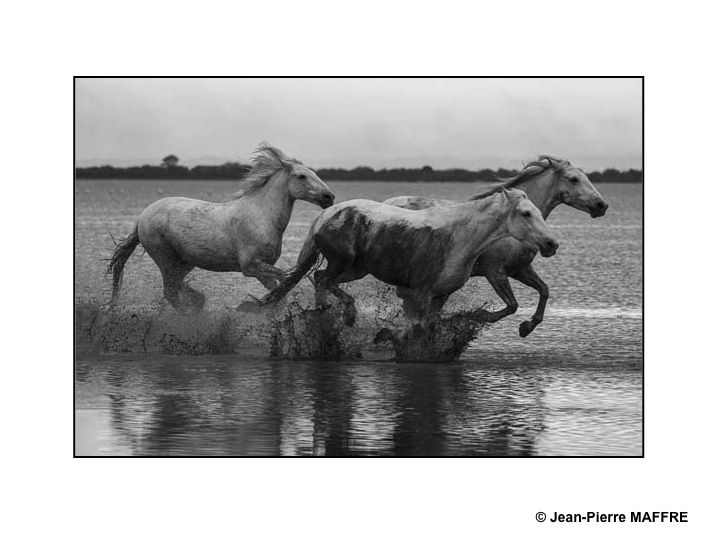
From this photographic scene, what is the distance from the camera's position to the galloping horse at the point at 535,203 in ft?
55.3

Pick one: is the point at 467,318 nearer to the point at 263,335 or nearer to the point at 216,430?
the point at 263,335

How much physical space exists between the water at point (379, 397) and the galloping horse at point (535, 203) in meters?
0.70

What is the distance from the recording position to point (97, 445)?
13.0 metres

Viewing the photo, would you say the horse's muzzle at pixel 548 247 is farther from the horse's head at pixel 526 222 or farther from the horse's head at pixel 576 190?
the horse's head at pixel 576 190

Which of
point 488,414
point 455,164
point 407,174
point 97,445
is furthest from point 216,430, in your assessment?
point 455,164

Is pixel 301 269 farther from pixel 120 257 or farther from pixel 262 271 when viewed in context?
pixel 120 257

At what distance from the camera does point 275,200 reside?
17.5m

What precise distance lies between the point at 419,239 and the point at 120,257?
3.77m

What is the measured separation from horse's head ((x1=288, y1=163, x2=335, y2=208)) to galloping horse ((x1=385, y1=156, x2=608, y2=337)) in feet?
2.84

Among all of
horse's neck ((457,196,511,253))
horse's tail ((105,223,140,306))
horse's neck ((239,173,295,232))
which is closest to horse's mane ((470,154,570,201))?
horse's neck ((457,196,511,253))

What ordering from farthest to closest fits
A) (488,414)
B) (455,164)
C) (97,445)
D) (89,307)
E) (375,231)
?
1. (455,164)
2. (89,307)
3. (375,231)
4. (488,414)
5. (97,445)

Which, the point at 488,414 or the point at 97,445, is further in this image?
the point at 488,414

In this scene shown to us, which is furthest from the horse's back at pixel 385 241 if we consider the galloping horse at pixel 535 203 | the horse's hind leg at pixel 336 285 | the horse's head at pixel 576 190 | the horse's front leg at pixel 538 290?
the horse's head at pixel 576 190

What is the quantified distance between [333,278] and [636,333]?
13.4 feet
